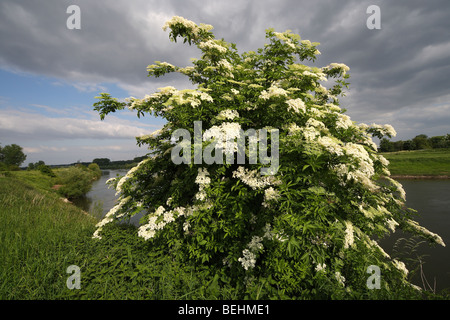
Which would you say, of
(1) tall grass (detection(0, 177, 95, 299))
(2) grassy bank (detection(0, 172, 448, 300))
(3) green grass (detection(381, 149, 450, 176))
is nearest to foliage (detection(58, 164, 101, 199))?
(1) tall grass (detection(0, 177, 95, 299))

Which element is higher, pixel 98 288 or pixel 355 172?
pixel 355 172

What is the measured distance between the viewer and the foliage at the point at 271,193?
318 cm

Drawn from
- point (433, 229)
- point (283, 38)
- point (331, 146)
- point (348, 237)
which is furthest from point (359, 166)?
point (433, 229)

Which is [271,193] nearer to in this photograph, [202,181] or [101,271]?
[202,181]

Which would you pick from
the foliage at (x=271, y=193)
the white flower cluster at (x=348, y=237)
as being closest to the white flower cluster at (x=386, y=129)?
the foliage at (x=271, y=193)

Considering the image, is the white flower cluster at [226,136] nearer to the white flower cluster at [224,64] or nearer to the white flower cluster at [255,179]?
the white flower cluster at [255,179]

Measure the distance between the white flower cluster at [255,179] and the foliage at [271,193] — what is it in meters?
0.02

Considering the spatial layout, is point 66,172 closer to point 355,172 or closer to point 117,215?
point 117,215

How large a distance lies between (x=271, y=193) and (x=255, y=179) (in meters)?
0.38

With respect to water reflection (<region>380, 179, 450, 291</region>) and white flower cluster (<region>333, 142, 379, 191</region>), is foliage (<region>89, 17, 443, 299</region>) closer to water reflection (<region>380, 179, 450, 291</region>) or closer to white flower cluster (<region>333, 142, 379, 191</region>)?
white flower cluster (<region>333, 142, 379, 191</region>)

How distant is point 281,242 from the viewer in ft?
10.2
